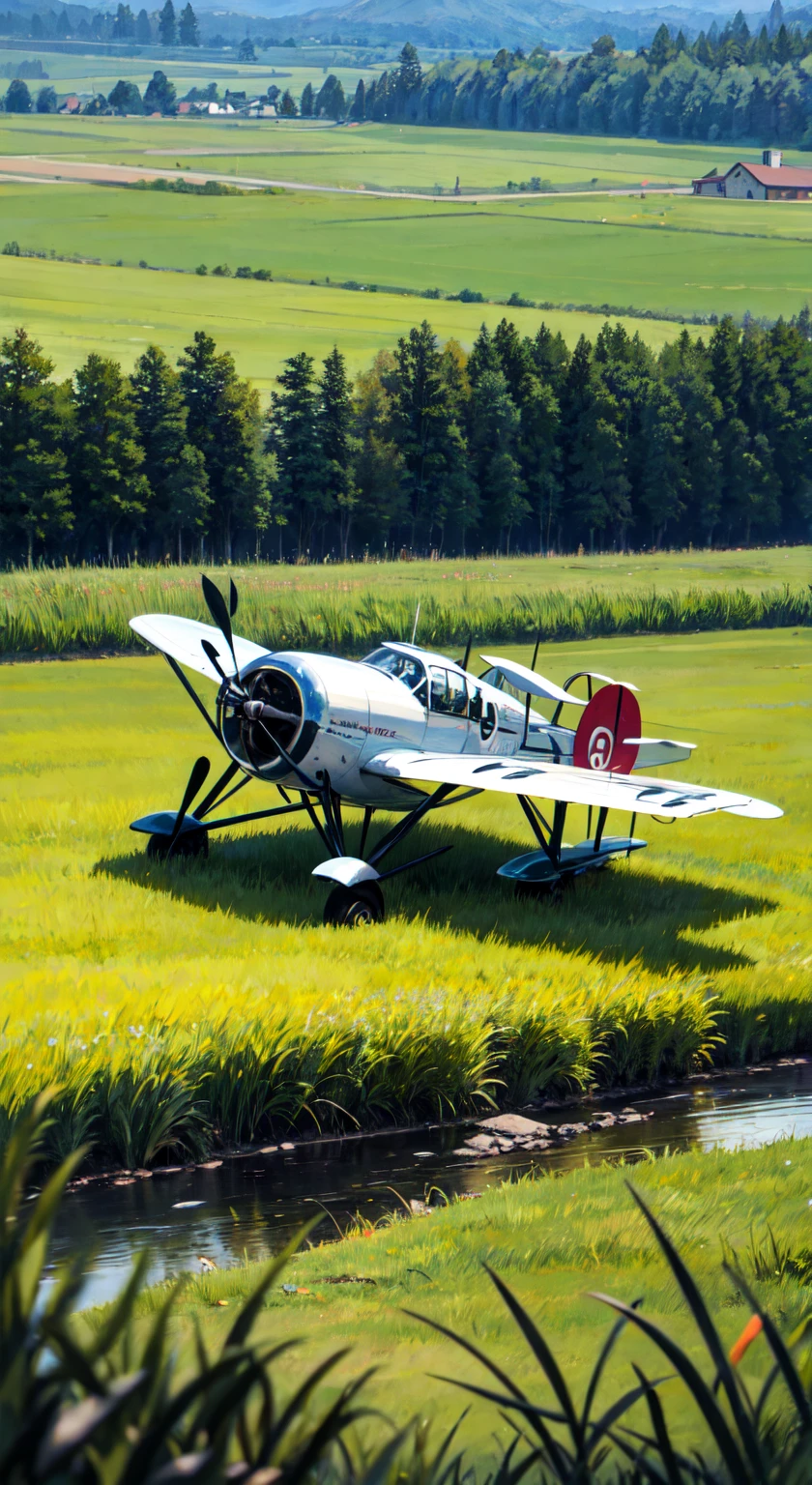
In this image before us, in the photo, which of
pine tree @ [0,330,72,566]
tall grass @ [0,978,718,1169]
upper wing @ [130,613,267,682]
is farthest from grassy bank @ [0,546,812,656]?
tall grass @ [0,978,718,1169]

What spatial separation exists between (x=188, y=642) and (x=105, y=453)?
5434 cm

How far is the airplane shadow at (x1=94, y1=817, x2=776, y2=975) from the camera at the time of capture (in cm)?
1717

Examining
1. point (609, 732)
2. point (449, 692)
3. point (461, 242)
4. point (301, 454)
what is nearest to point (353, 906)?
point (449, 692)

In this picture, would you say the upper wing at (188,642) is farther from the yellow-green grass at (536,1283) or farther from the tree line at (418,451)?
the tree line at (418,451)

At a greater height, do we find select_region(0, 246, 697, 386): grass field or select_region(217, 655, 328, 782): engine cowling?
select_region(0, 246, 697, 386): grass field

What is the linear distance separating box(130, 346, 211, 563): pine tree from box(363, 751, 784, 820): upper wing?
5827 centimetres

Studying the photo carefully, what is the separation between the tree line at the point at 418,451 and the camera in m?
73.3

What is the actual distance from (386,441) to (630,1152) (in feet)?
252

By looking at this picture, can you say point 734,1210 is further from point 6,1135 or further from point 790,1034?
point 790,1034

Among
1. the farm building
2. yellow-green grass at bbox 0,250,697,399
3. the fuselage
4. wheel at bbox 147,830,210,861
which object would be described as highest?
the farm building

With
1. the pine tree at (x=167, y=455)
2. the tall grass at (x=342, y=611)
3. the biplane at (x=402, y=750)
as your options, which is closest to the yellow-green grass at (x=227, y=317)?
the pine tree at (x=167, y=455)

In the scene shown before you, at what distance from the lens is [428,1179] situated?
12.1 metres

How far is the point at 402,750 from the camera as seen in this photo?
1809 cm

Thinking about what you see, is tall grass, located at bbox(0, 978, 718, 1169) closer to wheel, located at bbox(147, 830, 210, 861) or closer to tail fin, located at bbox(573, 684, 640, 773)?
tail fin, located at bbox(573, 684, 640, 773)
